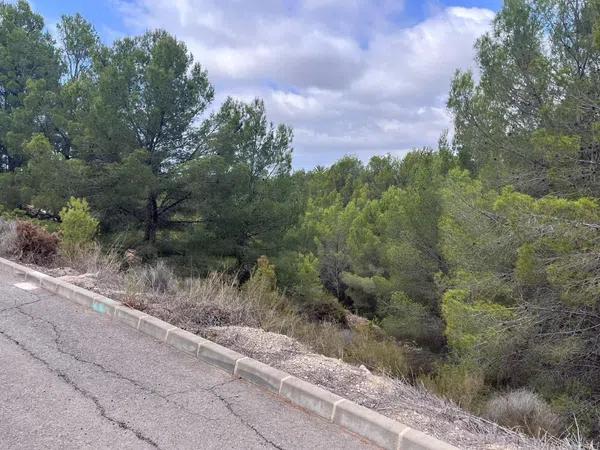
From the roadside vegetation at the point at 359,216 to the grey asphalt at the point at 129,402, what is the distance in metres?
1.28

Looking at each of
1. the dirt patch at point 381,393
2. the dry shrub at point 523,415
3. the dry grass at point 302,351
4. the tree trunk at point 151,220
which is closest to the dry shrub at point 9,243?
the dry grass at point 302,351

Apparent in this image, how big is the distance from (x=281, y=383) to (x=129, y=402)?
129 centimetres

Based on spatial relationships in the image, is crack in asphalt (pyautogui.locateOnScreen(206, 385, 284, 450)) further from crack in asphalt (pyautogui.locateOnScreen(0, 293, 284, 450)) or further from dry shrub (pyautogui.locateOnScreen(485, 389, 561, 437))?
dry shrub (pyautogui.locateOnScreen(485, 389, 561, 437))

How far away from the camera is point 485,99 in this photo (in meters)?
10.9

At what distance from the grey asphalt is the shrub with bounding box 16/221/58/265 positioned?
4.88 meters

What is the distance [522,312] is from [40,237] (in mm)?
9669

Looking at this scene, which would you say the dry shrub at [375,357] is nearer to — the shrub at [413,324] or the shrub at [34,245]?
the shrub at [413,324]

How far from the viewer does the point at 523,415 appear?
4.89 metres

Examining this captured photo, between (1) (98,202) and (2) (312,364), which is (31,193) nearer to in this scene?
(1) (98,202)

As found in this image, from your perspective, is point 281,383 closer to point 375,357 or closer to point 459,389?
point 459,389

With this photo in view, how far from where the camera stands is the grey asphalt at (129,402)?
353cm

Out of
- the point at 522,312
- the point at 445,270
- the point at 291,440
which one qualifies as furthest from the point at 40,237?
the point at 445,270

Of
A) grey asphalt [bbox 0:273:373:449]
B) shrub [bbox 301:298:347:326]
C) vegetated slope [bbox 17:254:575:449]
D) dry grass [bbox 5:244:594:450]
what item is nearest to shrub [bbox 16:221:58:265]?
dry grass [bbox 5:244:594:450]

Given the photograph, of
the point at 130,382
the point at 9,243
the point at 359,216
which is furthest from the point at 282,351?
the point at 359,216
